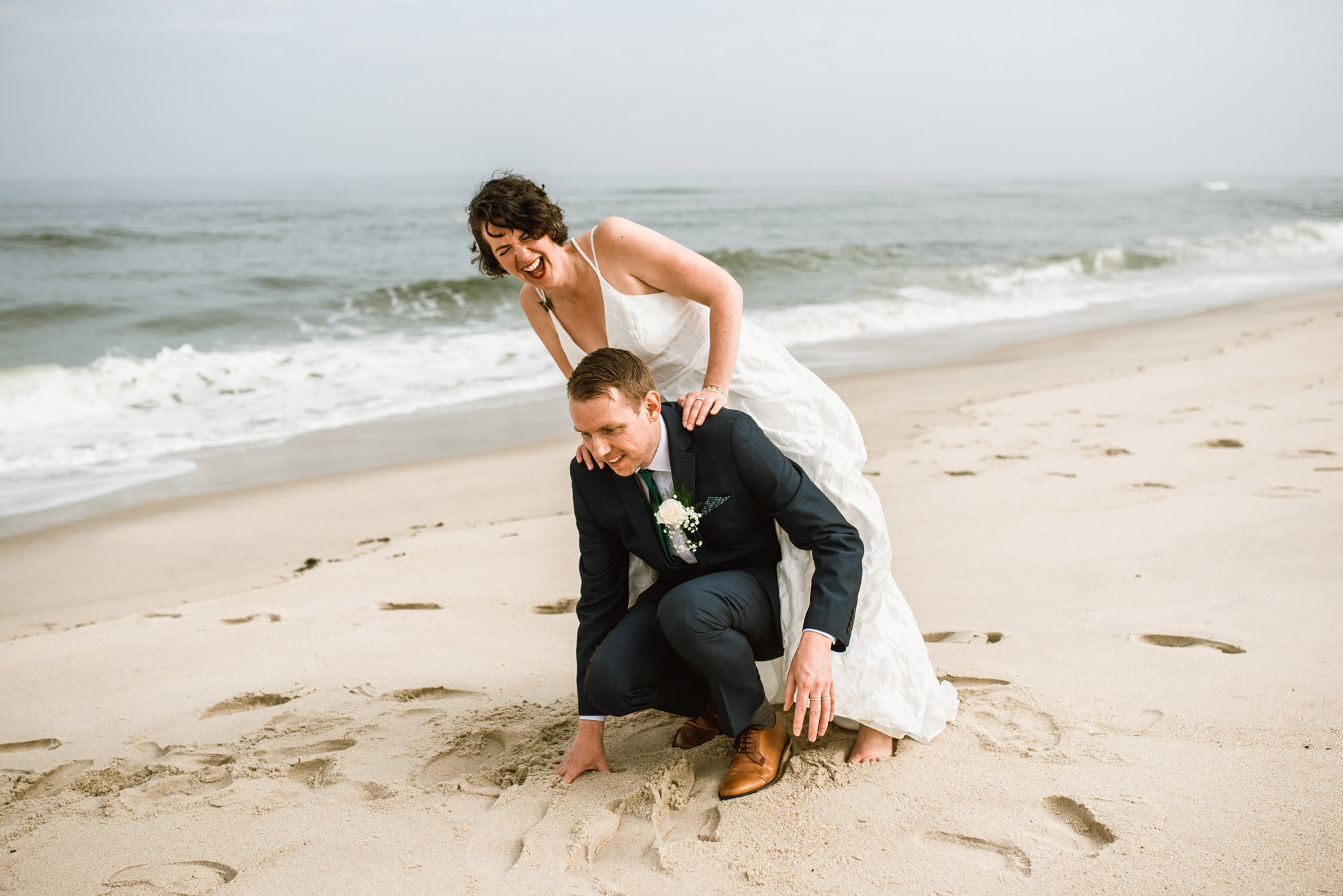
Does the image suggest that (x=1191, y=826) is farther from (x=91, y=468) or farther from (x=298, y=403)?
(x=298, y=403)

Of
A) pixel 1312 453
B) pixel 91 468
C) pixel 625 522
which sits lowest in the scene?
pixel 91 468

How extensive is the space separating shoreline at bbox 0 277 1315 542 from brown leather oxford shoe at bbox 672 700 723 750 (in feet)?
15.4

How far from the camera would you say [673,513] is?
7.65 feet

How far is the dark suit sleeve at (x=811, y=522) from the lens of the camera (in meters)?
2.26

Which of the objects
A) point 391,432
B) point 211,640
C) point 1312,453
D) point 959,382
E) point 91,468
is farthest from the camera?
point 959,382

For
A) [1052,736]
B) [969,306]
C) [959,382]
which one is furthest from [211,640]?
[969,306]

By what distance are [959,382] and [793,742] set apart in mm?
6665

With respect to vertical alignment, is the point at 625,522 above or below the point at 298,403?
above

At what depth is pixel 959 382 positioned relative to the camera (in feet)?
28.4

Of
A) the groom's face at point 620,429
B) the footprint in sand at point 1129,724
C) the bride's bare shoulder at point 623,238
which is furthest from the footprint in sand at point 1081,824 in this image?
the bride's bare shoulder at point 623,238

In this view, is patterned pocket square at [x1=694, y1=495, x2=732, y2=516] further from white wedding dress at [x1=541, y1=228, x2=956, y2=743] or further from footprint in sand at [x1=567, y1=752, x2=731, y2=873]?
footprint in sand at [x1=567, y1=752, x2=731, y2=873]

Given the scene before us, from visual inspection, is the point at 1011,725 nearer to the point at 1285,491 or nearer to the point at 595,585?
the point at 595,585

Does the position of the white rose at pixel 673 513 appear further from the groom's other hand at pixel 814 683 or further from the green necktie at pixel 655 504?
the groom's other hand at pixel 814 683

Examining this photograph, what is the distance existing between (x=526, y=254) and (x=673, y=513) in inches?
32.9
